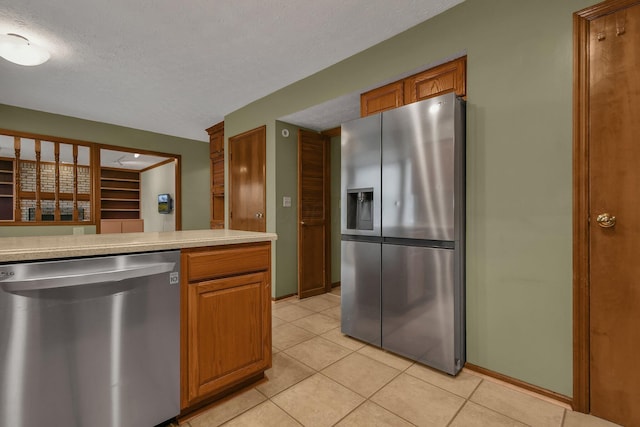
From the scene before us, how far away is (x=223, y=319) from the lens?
1.63m

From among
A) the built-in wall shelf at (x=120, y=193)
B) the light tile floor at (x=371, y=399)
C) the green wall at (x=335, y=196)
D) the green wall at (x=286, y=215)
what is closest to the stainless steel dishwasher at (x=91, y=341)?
the light tile floor at (x=371, y=399)

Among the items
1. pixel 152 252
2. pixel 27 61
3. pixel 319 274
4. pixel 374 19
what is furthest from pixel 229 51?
pixel 319 274

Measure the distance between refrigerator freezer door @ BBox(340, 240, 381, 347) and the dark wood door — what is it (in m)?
1.27

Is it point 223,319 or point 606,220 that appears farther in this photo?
point 223,319

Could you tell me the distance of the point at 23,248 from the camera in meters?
1.12

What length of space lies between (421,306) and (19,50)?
3.65m

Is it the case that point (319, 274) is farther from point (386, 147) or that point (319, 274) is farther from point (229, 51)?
point (229, 51)

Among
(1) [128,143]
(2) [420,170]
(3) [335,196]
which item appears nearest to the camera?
(2) [420,170]

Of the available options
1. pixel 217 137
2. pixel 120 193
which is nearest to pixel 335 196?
pixel 217 137

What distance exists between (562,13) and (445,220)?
131cm

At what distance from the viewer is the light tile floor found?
59.8 inches

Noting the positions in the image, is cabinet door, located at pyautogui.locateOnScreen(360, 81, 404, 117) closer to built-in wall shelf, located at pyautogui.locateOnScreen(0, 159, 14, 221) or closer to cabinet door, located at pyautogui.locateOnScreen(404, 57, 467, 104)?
cabinet door, located at pyautogui.locateOnScreen(404, 57, 467, 104)

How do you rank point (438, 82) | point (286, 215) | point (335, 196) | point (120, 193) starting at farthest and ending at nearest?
point (120, 193) < point (335, 196) < point (286, 215) < point (438, 82)

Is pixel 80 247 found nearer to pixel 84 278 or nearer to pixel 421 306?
pixel 84 278
